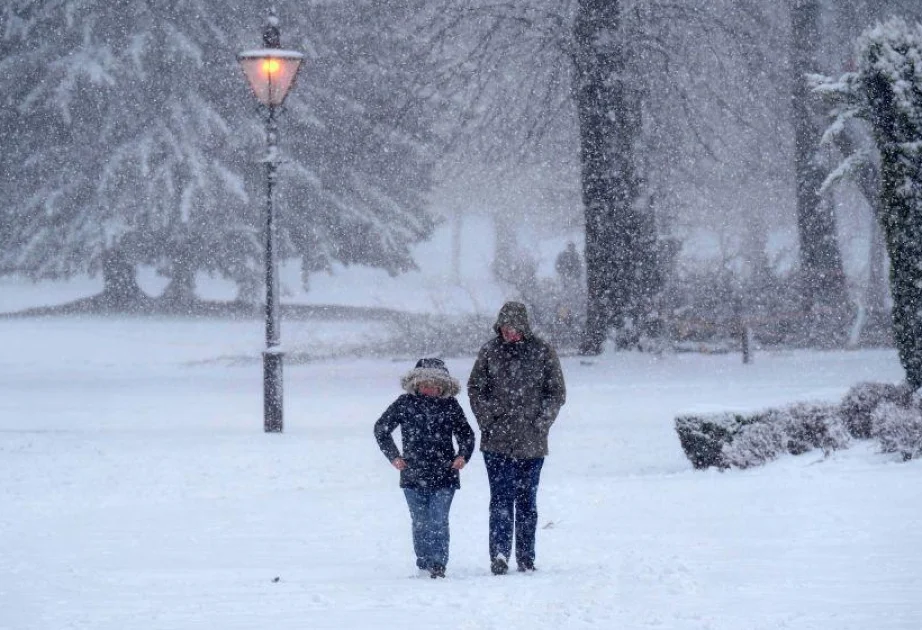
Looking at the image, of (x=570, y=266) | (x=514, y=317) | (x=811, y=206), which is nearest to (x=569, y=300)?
(x=570, y=266)

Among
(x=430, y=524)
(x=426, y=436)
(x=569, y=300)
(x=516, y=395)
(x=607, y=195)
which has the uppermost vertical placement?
(x=607, y=195)

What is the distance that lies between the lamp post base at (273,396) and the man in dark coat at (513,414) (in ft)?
25.8

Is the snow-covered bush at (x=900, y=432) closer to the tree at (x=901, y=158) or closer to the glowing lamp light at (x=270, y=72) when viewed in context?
the tree at (x=901, y=158)

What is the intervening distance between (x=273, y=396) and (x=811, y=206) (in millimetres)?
17717

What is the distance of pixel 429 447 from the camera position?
27.0 ft

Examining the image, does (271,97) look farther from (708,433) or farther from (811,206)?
(811,206)

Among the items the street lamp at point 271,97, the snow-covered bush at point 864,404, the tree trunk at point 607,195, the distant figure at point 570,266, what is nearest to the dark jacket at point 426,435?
the snow-covered bush at point 864,404

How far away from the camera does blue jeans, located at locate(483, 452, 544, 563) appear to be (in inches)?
324

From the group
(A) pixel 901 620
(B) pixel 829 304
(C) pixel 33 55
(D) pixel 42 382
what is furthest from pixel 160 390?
(C) pixel 33 55

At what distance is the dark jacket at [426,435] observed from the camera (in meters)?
8.21

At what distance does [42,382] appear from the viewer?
23.1 metres

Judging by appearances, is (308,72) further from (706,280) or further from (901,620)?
(901,620)

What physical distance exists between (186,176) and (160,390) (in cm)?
1636

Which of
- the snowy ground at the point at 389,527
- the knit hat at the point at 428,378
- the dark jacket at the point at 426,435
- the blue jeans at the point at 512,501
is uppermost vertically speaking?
the knit hat at the point at 428,378
